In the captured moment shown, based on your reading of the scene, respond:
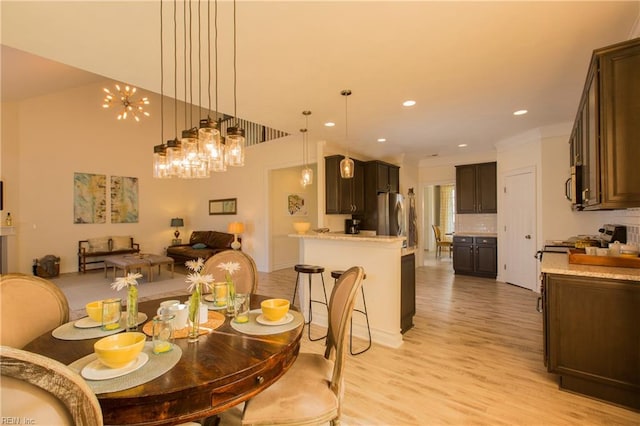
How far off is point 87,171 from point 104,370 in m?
8.17

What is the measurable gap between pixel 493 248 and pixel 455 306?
98.5 inches

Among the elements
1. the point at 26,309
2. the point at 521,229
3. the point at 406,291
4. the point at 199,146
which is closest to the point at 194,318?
the point at 26,309

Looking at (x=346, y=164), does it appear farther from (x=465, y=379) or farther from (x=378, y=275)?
(x=465, y=379)

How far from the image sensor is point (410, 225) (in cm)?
689

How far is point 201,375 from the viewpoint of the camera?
1057 mm

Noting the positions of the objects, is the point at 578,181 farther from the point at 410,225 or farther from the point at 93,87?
the point at 93,87

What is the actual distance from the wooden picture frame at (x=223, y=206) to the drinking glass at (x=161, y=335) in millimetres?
6902

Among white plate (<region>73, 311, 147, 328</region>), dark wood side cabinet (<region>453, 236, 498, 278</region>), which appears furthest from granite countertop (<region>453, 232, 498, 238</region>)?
white plate (<region>73, 311, 147, 328</region>)

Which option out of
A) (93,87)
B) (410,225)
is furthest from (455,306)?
(93,87)

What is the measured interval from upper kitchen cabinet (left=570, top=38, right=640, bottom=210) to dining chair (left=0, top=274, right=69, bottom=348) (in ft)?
11.6

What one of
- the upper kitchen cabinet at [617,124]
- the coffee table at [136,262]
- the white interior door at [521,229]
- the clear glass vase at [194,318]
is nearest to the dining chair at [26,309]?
the clear glass vase at [194,318]

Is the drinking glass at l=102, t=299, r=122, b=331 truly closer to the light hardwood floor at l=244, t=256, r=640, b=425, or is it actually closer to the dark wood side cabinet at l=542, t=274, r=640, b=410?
the light hardwood floor at l=244, t=256, r=640, b=425

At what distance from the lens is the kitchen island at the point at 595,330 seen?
6.59 feet

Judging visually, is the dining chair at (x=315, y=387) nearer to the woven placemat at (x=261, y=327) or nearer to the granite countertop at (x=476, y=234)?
the woven placemat at (x=261, y=327)
